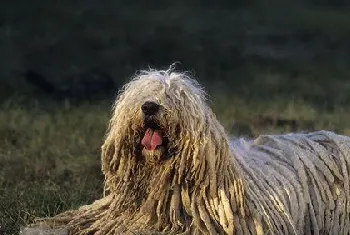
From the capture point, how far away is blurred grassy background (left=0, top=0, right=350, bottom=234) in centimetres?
736

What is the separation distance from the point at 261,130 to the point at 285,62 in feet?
21.4

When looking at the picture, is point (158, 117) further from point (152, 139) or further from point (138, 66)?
point (138, 66)

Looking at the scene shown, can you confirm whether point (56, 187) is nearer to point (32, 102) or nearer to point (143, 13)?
point (32, 102)

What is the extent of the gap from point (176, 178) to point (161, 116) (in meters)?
0.29

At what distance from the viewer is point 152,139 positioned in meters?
4.80

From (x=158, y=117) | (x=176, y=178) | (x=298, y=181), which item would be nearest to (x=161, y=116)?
(x=158, y=117)

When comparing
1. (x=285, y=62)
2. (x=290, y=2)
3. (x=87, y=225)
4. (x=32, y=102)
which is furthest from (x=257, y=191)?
(x=290, y=2)

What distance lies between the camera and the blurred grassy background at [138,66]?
7.36 m

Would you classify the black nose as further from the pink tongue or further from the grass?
the grass

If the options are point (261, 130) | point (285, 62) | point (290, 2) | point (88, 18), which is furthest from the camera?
point (290, 2)

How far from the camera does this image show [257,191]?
5117 millimetres

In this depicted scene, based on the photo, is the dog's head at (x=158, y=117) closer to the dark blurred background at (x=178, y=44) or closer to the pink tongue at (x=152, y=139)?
the pink tongue at (x=152, y=139)

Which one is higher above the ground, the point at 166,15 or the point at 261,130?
the point at 166,15

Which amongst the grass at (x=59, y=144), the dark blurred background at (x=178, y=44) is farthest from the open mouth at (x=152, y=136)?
the dark blurred background at (x=178, y=44)
